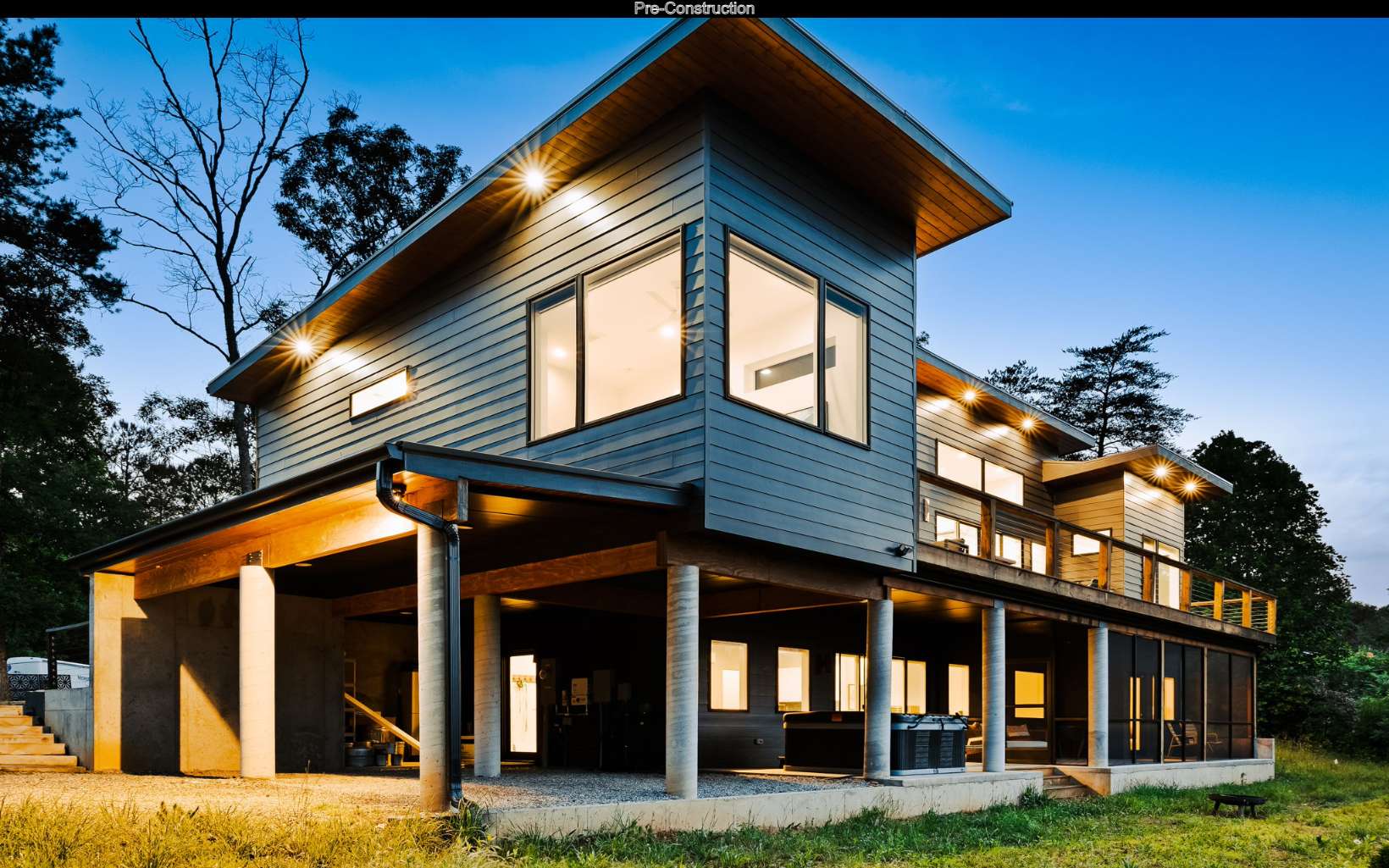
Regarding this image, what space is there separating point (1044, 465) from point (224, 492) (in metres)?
27.4

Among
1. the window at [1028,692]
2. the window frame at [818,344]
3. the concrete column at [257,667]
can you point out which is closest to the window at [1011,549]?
the window at [1028,692]

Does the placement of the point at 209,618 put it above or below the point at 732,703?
above

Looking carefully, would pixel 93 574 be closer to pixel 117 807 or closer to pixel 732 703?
pixel 117 807

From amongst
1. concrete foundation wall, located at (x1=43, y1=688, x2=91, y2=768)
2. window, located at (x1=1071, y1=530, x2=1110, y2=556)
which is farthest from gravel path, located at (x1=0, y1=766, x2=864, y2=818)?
window, located at (x1=1071, y1=530, x2=1110, y2=556)

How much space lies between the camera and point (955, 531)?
18.6m

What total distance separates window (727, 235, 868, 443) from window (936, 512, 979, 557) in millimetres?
7001

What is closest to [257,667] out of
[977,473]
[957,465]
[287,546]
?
[287,546]

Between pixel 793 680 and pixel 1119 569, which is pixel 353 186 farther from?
pixel 1119 569

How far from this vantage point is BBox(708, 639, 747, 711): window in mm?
14062

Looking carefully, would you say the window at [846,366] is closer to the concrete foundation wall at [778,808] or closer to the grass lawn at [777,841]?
the concrete foundation wall at [778,808]

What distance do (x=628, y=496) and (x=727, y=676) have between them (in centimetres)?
622

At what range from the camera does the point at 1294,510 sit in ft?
139

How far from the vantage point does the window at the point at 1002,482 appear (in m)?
20.1

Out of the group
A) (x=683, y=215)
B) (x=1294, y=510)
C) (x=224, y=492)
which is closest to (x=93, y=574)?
(x=683, y=215)
